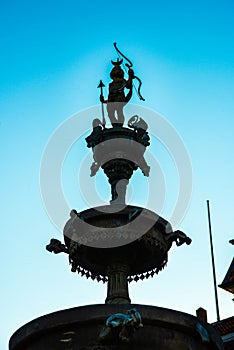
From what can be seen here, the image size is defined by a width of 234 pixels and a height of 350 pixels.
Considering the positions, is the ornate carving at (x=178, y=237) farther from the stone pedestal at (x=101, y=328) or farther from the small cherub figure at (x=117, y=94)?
the small cherub figure at (x=117, y=94)

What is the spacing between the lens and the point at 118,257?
431 inches

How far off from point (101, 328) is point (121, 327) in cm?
57

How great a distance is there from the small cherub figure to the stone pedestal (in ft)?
15.4

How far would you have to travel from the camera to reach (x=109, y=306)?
28.2 feet

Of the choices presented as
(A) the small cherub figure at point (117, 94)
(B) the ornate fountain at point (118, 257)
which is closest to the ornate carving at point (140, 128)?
(B) the ornate fountain at point (118, 257)

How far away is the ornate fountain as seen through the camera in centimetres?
865

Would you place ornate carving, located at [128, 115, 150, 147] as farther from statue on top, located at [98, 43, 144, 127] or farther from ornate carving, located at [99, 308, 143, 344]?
ornate carving, located at [99, 308, 143, 344]

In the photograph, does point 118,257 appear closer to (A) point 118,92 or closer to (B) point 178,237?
(B) point 178,237

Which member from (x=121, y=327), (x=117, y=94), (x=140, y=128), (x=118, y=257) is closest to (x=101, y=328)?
(x=121, y=327)

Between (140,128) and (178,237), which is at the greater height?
(140,128)

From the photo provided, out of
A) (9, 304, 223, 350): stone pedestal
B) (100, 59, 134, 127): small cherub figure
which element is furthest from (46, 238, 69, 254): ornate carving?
(100, 59, 134, 127): small cherub figure

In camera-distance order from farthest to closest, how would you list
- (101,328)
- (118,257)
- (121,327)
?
1. (118,257)
2. (101,328)
3. (121,327)

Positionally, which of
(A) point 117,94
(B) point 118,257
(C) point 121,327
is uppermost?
(A) point 117,94

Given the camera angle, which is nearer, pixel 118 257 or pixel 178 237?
pixel 178 237
